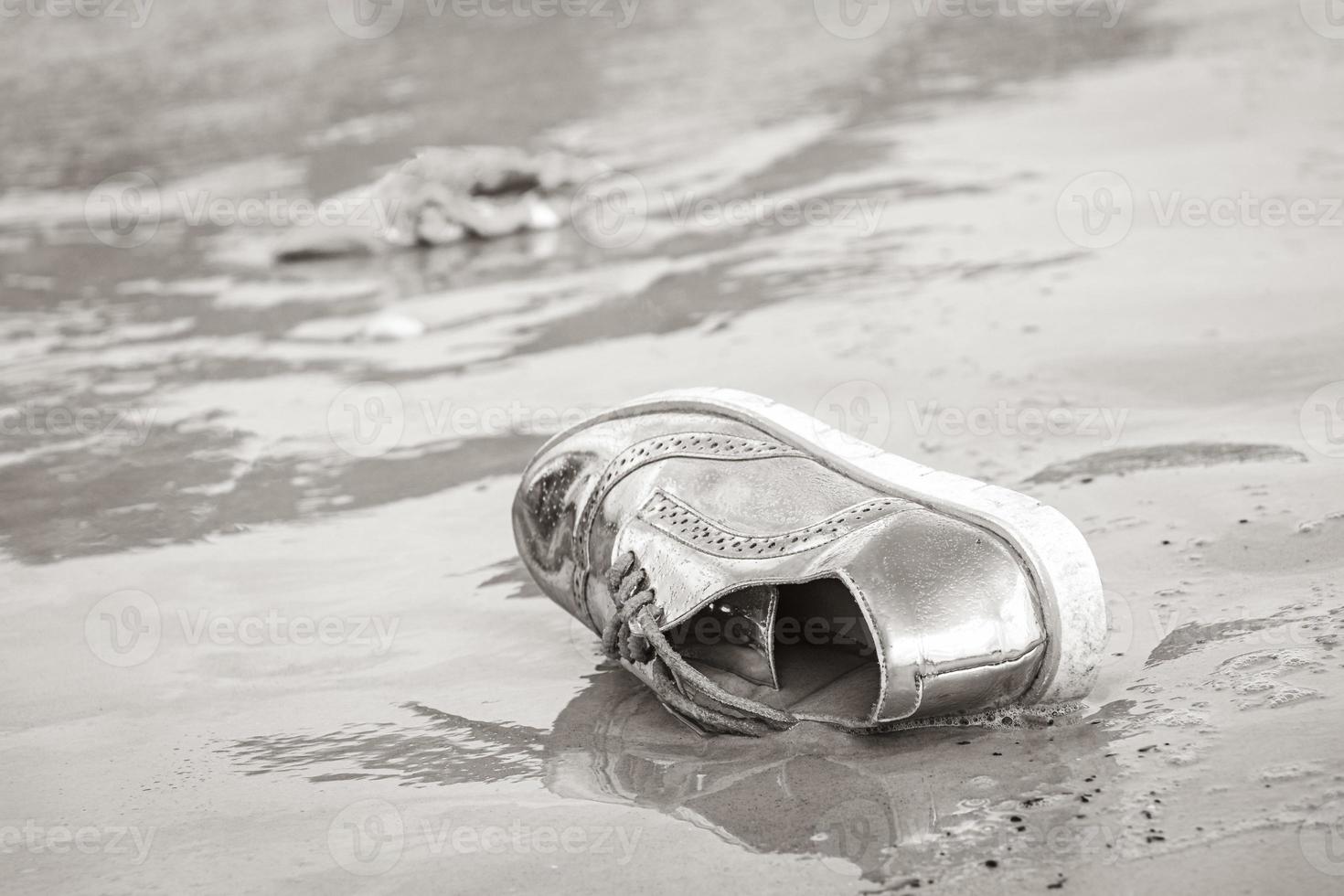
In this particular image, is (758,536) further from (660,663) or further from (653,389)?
(653,389)

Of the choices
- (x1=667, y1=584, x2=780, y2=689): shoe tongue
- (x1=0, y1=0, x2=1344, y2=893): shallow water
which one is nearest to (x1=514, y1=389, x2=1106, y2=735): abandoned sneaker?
(x1=667, y1=584, x2=780, y2=689): shoe tongue

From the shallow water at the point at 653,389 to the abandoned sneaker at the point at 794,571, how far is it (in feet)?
0.35

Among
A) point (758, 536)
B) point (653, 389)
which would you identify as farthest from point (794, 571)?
point (653, 389)

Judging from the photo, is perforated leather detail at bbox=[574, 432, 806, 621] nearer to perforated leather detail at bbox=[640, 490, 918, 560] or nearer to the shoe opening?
perforated leather detail at bbox=[640, 490, 918, 560]

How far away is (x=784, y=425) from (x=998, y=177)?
3.12 metres

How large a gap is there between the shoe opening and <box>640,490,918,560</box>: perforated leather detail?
68 millimetres

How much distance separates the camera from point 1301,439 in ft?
9.62

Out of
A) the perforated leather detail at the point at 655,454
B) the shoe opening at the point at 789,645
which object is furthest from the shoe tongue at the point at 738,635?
the perforated leather detail at the point at 655,454

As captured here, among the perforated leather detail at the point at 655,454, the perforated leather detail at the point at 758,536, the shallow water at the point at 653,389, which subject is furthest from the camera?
the perforated leather detail at the point at 655,454

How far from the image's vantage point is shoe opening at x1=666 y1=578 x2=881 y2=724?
222cm

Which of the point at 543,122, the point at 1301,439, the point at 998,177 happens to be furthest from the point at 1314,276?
the point at 543,122

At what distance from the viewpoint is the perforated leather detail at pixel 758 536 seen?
85.3 inches

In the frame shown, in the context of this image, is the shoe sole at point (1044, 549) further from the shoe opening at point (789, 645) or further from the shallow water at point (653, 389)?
the shoe opening at point (789, 645)

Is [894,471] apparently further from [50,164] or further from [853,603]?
[50,164]
